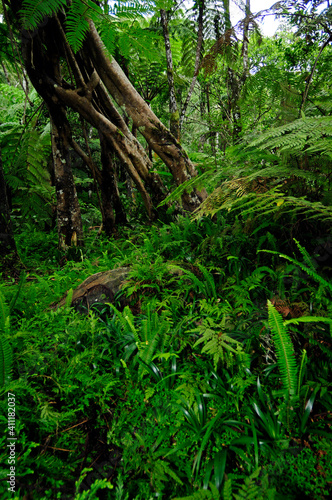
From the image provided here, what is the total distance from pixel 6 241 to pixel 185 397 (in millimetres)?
3496

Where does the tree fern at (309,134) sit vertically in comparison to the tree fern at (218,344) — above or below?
above

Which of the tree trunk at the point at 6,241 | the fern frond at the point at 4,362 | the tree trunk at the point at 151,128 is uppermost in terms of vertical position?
the tree trunk at the point at 151,128

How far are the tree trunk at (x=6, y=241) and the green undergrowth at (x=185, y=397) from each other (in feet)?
6.06

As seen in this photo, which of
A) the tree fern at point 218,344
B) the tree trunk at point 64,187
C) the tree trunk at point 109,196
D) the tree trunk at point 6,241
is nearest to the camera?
the tree fern at point 218,344

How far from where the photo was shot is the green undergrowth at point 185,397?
3.67 feet

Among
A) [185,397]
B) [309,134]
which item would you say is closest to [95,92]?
[309,134]

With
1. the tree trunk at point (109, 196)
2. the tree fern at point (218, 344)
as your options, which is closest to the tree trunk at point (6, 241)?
the tree trunk at point (109, 196)

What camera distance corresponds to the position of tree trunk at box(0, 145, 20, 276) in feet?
11.7

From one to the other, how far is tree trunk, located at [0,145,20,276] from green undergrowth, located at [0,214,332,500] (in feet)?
6.06

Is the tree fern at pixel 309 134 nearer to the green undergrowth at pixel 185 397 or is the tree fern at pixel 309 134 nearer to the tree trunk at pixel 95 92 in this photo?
the green undergrowth at pixel 185 397

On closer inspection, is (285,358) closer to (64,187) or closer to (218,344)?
(218,344)

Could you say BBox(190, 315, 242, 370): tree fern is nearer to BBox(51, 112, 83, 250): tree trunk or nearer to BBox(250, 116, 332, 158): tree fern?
BBox(250, 116, 332, 158): tree fern

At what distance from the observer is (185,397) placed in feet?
4.71

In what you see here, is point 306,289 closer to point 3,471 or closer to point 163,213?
point 3,471
